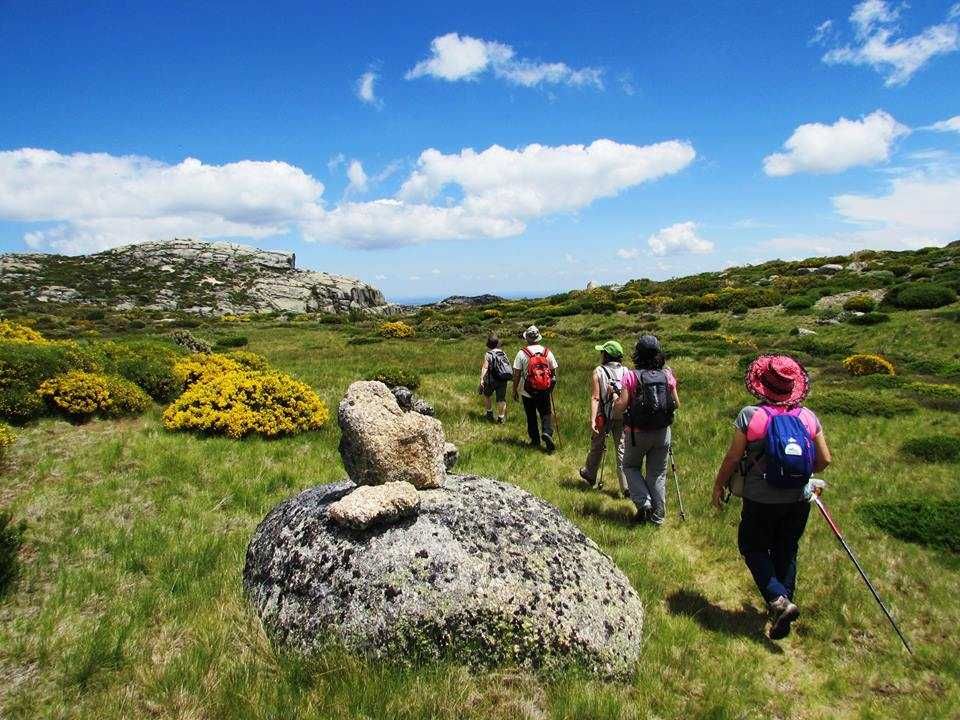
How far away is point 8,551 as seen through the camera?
580cm

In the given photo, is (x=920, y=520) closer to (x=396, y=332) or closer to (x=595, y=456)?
(x=595, y=456)

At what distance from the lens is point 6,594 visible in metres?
5.50

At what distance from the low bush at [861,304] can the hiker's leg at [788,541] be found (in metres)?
33.2

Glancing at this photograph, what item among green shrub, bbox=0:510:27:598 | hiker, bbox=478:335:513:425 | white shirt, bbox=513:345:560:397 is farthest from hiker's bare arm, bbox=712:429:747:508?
hiker, bbox=478:335:513:425

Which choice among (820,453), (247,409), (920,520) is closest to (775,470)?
(820,453)

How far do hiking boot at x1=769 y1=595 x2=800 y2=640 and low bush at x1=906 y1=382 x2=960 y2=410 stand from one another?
1328 cm

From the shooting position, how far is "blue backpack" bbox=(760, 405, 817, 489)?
17.6 feet

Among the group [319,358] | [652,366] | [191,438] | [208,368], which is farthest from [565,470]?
[319,358]

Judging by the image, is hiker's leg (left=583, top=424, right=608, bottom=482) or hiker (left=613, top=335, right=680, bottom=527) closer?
hiker (left=613, top=335, right=680, bottom=527)

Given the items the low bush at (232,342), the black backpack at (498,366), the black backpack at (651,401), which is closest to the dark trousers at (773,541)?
the black backpack at (651,401)

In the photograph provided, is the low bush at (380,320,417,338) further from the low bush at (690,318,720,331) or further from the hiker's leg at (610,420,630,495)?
the hiker's leg at (610,420,630,495)

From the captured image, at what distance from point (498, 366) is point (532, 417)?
2.15m

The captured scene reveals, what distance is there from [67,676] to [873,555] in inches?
364

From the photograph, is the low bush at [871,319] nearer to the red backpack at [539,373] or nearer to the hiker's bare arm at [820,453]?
the red backpack at [539,373]
